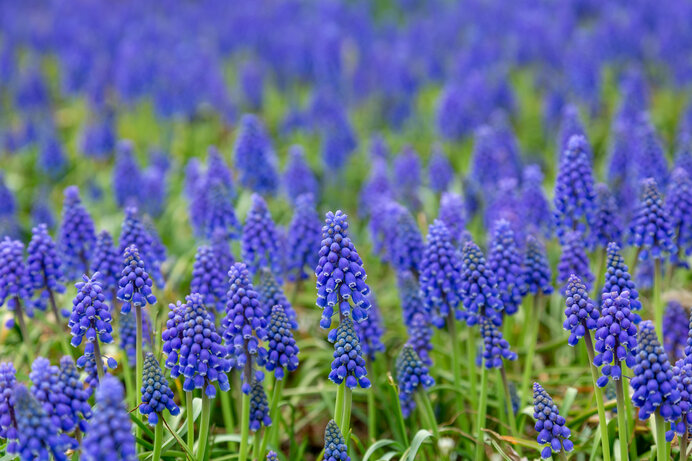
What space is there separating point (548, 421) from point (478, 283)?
125 centimetres

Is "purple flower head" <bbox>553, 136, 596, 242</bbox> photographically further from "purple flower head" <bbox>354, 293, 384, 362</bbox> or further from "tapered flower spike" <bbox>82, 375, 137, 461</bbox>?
"tapered flower spike" <bbox>82, 375, 137, 461</bbox>

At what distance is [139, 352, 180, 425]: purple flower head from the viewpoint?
15.8 ft

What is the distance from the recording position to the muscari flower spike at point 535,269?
6219 millimetres

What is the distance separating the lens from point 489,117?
13.1m

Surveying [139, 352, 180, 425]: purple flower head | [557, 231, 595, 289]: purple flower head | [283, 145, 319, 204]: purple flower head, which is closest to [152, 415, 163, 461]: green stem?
[139, 352, 180, 425]: purple flower head

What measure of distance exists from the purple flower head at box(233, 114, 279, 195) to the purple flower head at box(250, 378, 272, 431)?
442 centimetres

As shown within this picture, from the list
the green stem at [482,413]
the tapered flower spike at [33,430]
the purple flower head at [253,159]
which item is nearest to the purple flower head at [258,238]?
the green stem at [482,413]

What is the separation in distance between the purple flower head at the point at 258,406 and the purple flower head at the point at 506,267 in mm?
2011

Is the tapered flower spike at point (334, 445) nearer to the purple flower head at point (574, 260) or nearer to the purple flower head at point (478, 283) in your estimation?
the purple flower head at point (478, 283)

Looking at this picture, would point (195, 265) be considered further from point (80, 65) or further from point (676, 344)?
point (80, 65)

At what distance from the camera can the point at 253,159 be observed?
372 inches

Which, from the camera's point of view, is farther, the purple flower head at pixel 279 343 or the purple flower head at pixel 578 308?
the purple flower head at pixel 279 343

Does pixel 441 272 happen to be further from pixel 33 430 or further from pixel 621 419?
pixel 33 430

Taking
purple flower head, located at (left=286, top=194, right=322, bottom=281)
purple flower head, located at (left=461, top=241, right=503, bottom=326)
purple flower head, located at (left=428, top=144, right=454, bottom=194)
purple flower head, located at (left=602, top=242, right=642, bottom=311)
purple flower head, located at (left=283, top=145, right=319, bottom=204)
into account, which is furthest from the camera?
purple flower head, located at (left=428, top=144, right=454, bottom=194)
